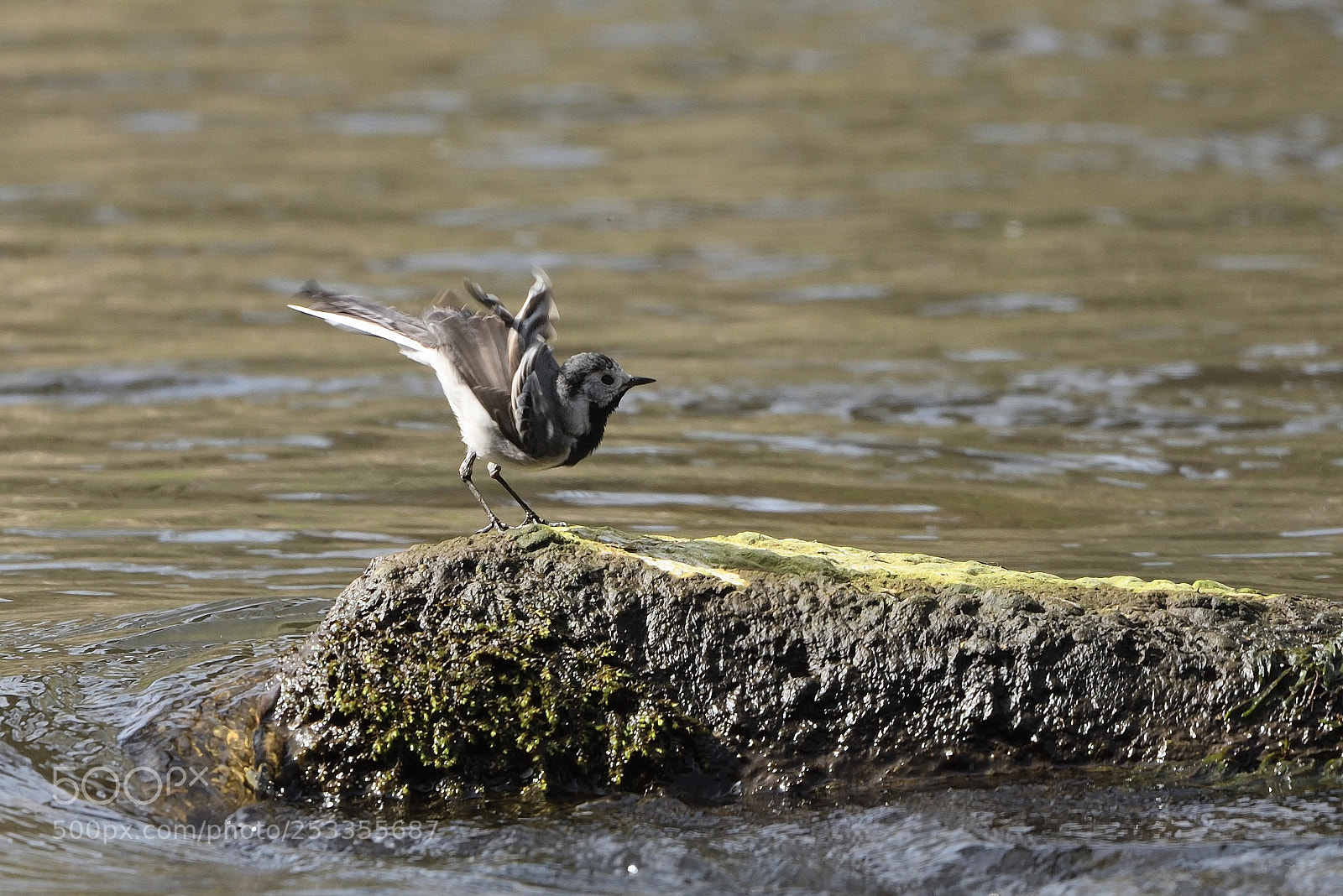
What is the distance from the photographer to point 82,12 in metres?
24.8

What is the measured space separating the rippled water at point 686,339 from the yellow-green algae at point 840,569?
2.17ft

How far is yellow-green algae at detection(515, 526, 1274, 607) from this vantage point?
18.3ft

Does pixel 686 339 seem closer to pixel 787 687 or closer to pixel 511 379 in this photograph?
pixel 511 379

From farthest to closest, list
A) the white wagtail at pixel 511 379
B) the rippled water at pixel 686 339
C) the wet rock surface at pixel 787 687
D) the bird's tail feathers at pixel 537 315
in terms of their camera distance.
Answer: the bird's tail feathers at pixel 537 315
the white wagtail at pixel 511 379
the wet rock surface at pixel 787 687
the rippled water at pixel 686 339

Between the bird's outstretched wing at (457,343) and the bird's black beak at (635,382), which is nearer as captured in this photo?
the bird's outstretched wing at (457,343)

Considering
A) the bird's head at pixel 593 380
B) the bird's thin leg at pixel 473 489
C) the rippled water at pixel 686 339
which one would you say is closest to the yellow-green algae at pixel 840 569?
the bird's thin leg at pixel 473 489

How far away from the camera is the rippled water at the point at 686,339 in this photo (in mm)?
5219

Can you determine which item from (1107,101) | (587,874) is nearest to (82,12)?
(1107,101)

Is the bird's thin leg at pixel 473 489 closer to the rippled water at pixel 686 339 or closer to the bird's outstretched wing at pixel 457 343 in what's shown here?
the bird's outstretched wing at pixel 457 343

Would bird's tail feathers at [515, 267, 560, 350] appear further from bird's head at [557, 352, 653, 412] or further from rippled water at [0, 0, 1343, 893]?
rippled water at [0, 0, 1343, 893]

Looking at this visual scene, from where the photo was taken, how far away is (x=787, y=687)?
213 inches

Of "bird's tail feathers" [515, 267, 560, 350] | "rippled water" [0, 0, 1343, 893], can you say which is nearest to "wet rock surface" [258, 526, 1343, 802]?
"rippled water" [0, 0, 1343, 893]

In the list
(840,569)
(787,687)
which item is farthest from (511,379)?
(787,687)

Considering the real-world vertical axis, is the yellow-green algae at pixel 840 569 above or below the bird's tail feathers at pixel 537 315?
below
